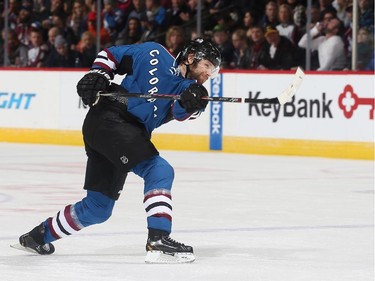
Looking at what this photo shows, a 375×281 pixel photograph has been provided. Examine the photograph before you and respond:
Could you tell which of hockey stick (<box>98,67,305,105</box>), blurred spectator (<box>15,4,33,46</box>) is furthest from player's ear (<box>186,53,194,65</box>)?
blurred spectator (<box>15,4,33,46</box>)

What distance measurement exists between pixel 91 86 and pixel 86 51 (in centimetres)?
985

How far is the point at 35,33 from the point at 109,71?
10.7 meters

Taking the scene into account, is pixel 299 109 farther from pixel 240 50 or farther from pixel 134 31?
pixel 134 31

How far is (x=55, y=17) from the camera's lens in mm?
16234

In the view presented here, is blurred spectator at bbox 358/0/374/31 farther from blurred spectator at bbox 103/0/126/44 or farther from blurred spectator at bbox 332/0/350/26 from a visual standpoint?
blurred spectator at bbox 103/0/126/44

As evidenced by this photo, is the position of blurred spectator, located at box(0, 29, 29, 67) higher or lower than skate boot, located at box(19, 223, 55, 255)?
higher

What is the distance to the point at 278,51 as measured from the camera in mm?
13719

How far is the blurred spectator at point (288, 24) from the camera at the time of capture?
13.5 metres

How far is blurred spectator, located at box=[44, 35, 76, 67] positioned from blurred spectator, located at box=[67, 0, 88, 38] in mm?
313

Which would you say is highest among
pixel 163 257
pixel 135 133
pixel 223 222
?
pixel 135 133

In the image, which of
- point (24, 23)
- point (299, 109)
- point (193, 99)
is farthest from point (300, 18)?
point (193, 99)

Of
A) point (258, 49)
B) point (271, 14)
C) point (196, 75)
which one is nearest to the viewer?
point (196, 75)

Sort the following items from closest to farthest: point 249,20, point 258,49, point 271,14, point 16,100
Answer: point 271,14 < point 258,49 < point 249,20 < point 16,100

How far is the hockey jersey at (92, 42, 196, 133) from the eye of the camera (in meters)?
5.73
